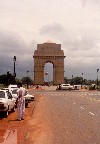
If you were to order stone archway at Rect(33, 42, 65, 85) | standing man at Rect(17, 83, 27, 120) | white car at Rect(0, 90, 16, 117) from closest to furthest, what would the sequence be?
standing man at Rect(17, 83, 27, 120) → white car at Rect(0, 90, 16, 117) → stone archway at Rect(33, 42, 65, 85)

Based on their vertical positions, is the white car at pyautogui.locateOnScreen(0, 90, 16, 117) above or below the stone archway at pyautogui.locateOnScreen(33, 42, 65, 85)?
below

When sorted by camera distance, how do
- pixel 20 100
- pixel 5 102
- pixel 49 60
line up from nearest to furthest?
pixel 20 100 → pixel 5 102 → pixel 49 60

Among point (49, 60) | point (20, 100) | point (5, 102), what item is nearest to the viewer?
point (20, 100)

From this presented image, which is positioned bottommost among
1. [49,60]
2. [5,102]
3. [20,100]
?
[5,102]

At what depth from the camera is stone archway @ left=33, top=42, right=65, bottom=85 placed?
423ft

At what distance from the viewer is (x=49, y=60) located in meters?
132

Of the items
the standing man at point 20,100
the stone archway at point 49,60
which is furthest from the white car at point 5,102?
the stone archway at point 49,60

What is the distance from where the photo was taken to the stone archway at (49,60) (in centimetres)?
12900

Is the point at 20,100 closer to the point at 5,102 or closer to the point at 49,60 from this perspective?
the point at 5,102

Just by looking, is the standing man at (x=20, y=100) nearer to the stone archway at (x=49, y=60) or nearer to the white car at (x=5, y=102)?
the white car at (x=5, y=102)

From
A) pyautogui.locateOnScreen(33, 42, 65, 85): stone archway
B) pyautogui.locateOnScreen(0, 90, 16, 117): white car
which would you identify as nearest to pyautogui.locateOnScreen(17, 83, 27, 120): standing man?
pyautogui.locateOnScreen(0, 90, 16, 117): white car

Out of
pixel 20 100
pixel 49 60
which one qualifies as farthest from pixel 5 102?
pixel 49 60

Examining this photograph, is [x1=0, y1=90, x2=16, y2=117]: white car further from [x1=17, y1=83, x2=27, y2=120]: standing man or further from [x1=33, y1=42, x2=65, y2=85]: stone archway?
[x1=33, y1=42, x2=65, y2=85]: stone archway

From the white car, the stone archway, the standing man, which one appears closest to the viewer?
the standing man
